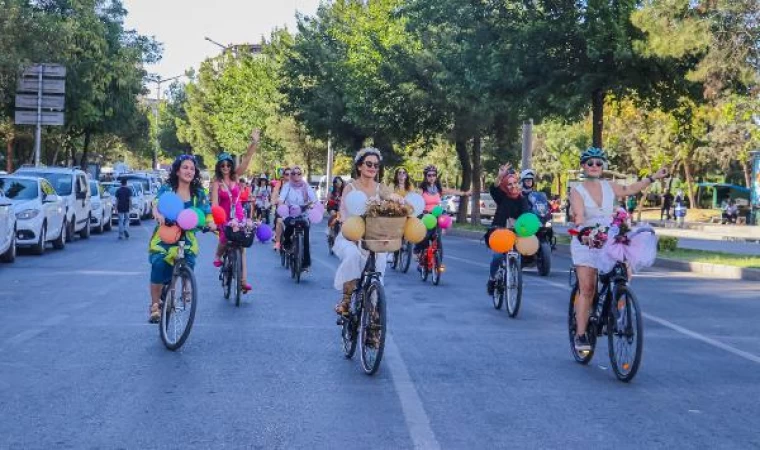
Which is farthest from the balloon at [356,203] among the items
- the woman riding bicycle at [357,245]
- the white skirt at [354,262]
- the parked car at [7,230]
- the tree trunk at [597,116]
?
the tree trunk at [597,116]

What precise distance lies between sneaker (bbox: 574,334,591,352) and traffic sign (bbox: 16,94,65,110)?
3234cm

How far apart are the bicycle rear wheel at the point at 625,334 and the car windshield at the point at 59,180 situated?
849 inches

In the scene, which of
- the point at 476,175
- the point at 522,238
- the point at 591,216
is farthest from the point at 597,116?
the point at 591,216

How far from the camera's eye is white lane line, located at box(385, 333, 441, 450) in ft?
21.5

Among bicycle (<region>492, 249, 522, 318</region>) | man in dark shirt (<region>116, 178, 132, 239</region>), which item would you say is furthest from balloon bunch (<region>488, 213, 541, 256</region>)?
man in dark shirt (<region>116, 178, 132, 239</region>)

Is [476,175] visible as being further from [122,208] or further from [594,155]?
[594,155]

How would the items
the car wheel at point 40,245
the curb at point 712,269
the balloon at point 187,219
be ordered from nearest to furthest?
the balloon at point 187,219 → the curb at point 712,269 → the car wheel at point 40,245

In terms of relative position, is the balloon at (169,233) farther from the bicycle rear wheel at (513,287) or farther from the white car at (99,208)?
the white car at (99,208)

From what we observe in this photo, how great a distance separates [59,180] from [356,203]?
21.2 m

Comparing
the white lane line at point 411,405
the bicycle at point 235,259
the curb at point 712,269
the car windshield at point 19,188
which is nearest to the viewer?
the white lane line at point 411,405

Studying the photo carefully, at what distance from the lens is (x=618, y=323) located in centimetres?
886

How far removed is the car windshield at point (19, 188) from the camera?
23.8 m

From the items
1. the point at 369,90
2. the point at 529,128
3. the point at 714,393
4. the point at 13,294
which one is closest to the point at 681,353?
the point at 714,393

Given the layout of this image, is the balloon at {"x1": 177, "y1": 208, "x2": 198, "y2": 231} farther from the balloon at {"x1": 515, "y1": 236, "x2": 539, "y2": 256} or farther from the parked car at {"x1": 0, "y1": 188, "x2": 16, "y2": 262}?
the parked car at {"x1": 0, "y1": 188, "x2": 16, "y2": 262}
